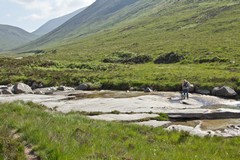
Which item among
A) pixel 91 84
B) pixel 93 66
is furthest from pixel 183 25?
pixel 91 84

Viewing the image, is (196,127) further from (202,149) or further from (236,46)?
(236,46)

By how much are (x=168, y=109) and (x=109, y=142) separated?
17338 millimetres

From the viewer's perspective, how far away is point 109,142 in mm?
15094

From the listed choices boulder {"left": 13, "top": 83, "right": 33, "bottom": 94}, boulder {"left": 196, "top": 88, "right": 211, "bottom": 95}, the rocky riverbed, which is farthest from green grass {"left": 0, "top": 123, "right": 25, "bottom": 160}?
boulder {"left": 13, "top": 83, "right": 33, "bottom": 94}

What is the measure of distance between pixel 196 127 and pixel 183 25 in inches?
5313

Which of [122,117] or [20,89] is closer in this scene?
[122,117]

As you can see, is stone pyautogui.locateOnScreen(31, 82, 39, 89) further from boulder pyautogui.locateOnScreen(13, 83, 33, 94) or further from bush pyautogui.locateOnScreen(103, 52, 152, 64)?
bush pyautogui.locateOnScreen(103, 52, 152, 64)

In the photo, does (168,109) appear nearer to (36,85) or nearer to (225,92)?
(225,92)

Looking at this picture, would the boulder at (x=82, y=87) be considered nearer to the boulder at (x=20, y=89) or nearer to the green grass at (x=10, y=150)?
the boulder at (x=20, y=89)

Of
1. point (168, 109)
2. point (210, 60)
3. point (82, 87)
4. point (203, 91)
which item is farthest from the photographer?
point (210, 60)

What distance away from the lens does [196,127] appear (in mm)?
24781

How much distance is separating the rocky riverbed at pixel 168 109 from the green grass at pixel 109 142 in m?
3.89

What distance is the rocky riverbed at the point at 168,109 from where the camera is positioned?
25.1m

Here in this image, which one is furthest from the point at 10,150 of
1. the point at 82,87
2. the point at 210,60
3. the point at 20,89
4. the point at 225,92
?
the point at 210,60
